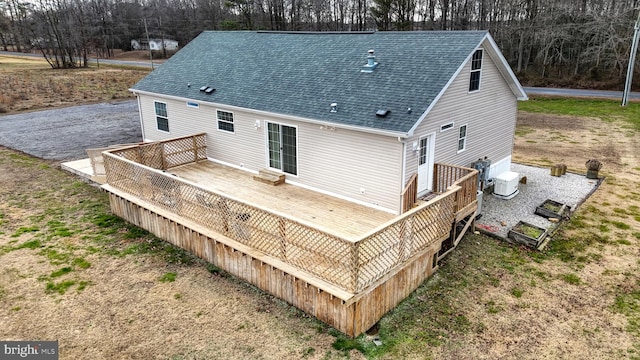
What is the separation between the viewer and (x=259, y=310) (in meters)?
8.16

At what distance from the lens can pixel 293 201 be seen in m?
11.4

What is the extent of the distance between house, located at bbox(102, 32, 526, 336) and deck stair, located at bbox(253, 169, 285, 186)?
0.05 meters

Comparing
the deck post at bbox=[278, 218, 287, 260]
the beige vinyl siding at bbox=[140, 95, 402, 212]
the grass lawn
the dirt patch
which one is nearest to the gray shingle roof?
the beige vinyl siding at bbox=[140, 95, 402, 212]

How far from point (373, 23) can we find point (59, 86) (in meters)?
36.4

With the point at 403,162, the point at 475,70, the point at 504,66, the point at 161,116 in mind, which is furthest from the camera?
the point at 161,116

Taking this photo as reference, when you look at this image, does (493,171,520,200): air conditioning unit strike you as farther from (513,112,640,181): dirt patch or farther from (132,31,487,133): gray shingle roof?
(513,112,640,181): dirt patch

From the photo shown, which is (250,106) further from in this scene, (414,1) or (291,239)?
(414,1)

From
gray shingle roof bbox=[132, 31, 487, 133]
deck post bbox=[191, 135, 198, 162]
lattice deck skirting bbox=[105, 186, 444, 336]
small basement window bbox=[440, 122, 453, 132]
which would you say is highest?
gray shingle roof bbox=[132, 31, 487, 133]

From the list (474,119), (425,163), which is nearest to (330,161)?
(425,163)

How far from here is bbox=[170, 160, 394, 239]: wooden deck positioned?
10078 mm

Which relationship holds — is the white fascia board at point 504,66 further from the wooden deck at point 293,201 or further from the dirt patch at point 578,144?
the wooden deck at point 293,201

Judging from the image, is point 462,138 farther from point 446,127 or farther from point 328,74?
point 328,74

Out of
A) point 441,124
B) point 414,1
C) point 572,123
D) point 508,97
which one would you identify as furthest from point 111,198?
point 414,1

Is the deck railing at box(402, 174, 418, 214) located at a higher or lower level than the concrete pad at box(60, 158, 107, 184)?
higher
